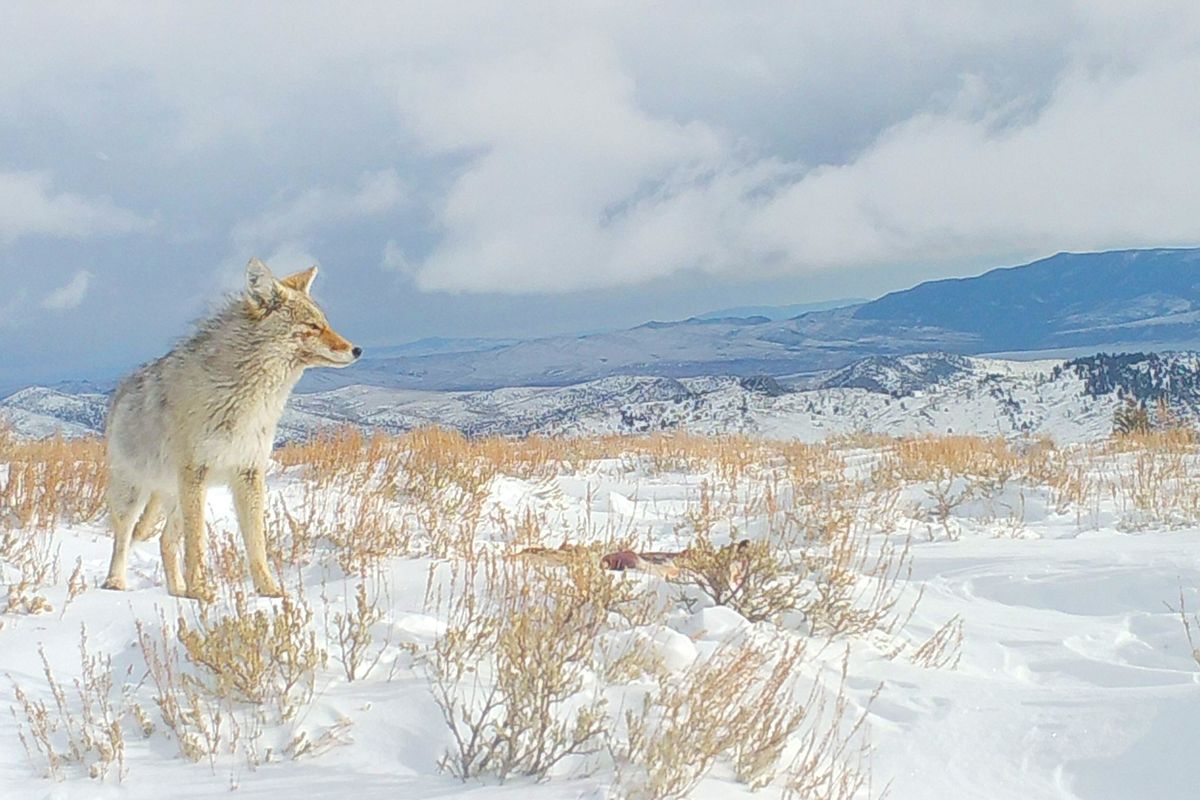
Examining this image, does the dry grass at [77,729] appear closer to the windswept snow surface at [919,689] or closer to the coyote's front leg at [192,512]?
the windswept snow surface at [919,689]

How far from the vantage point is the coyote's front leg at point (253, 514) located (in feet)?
16.1

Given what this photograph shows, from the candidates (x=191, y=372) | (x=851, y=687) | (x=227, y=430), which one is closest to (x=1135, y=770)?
(x=851, y=687)

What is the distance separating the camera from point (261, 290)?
4844 millimetres

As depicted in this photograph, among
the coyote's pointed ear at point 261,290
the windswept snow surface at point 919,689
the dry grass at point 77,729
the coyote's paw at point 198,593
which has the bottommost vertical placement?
the windswept snow surface at point 919,689

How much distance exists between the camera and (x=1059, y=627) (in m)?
5.29

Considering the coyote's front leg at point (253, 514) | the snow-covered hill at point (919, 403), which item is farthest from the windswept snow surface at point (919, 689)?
the snow-covered hill at point (919, 403)

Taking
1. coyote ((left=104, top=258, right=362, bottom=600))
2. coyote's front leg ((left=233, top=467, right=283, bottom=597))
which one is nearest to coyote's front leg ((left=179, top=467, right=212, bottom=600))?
coyote ((left=104, top=258, right=362, bottom=600))

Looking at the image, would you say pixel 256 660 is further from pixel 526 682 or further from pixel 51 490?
pixel 51 490

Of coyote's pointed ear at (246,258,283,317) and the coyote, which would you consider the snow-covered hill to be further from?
coyote's pointed ear at (246,258,283,317)

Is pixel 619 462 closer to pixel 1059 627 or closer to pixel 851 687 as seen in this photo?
pixel 1059 627

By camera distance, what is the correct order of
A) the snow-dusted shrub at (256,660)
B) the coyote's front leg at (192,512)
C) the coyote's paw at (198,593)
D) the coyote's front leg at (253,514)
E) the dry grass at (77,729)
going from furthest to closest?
the coyote's front leg at (253,514) → the coyote's front leg at (192,512) → the coyote's paw at (198,593) → the snow-dusted shrub at (256,660) → the dry grass at (77,729)

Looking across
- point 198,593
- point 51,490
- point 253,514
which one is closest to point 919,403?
point 51,490

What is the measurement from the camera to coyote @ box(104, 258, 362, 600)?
4.81 meters

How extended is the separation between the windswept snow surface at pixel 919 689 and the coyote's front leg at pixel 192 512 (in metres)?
0.26
